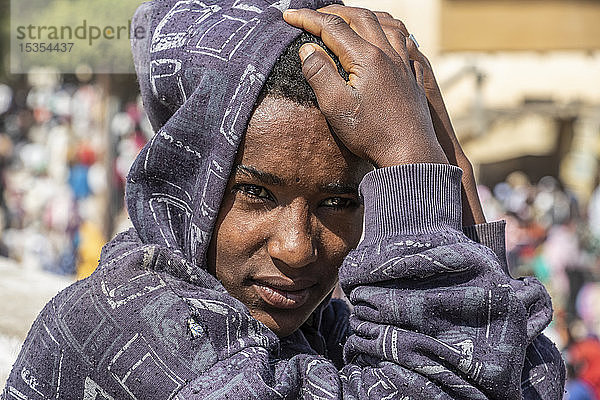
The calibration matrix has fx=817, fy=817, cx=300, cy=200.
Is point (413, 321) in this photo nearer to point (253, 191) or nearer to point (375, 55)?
point (253, 191)

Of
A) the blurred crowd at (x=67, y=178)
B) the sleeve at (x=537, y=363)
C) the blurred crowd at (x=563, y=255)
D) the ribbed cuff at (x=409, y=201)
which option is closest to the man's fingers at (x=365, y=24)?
the ribbed cuff at (x=409, y=201)

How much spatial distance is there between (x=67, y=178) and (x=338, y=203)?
49.5ft

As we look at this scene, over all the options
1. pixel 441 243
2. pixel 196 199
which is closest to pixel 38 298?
pixel 196 199

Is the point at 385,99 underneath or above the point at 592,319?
above

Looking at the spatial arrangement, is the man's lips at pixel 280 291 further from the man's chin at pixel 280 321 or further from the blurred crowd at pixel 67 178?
the blurred crowd at pixel 67 178

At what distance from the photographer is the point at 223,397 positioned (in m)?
1.41

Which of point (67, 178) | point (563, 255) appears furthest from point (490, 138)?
point (67, 178)

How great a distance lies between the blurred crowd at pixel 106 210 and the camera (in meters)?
9.88

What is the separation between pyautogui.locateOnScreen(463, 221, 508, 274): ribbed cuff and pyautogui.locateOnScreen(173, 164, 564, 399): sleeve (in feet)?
0.84

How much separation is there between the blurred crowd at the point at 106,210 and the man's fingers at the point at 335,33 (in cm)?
539

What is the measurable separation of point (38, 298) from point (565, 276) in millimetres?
9465

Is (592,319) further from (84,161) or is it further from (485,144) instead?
(84,161)

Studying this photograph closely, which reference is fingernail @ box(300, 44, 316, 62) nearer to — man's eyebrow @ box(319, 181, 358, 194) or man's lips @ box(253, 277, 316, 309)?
man's eyebrow @ box(319, 181, 358, 194)

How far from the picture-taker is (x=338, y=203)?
1.70 m
